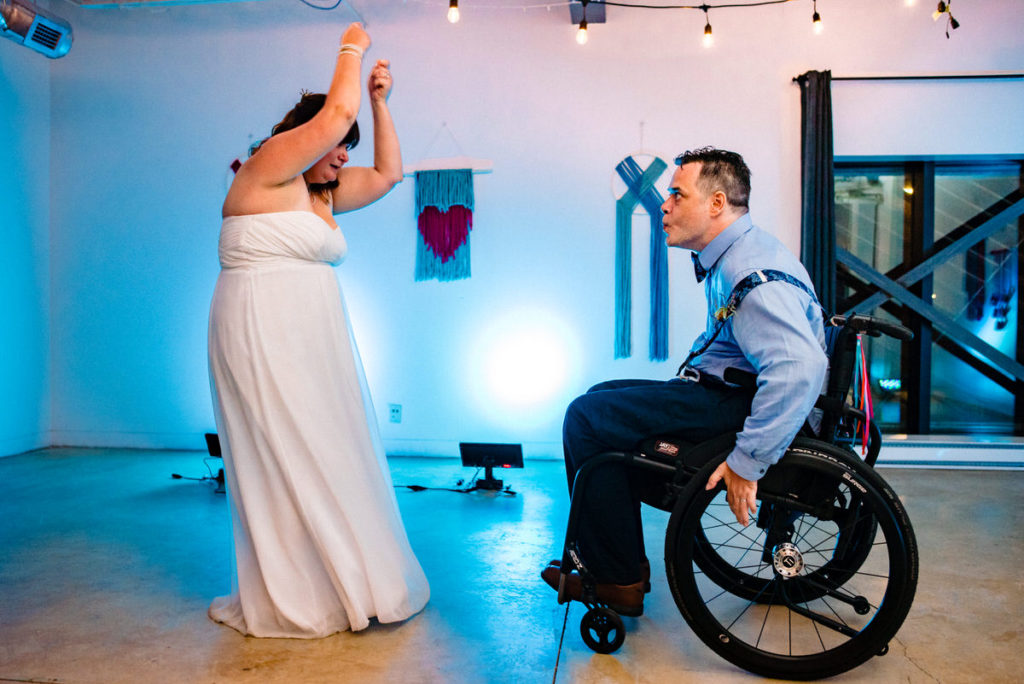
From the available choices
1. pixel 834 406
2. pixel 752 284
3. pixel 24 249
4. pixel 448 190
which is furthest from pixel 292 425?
pixel 24 249

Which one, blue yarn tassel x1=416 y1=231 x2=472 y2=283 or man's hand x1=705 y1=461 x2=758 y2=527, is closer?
man's hand x1=705 y1=461 x2=758 y2=527

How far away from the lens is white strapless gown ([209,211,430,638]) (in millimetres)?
1925

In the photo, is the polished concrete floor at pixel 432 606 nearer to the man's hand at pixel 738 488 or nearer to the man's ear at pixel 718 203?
the man's hand at pixel 738 488

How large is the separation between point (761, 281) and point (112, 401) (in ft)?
14.7

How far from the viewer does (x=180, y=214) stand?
4793mm

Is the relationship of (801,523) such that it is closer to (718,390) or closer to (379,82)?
(718,390)

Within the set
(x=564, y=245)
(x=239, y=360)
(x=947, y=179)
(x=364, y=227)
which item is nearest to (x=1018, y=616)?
(x=239, y=360)

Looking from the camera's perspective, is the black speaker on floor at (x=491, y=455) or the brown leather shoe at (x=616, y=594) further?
the black speaker on floor at (x=491, y=455)

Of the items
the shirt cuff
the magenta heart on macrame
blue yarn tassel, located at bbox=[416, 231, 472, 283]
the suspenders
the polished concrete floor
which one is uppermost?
the magenta heart on macrame

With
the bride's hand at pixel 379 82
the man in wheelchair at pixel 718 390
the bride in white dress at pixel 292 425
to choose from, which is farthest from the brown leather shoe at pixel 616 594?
the bride's hand at pixel 379 82

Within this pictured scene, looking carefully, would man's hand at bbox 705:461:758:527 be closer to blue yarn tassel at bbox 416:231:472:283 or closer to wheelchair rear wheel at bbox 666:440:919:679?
wheelchair rear wheel at bbox 666:440:919:679

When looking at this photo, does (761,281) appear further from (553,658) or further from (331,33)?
(331,33)

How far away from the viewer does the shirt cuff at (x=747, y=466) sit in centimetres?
161

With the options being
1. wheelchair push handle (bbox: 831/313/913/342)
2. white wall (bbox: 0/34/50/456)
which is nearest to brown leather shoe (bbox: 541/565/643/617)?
wheelchair push handle (bbox: 831/313/913/342)
